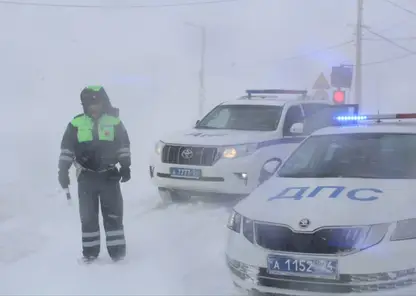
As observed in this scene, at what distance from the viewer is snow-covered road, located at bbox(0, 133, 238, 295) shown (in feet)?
17.2

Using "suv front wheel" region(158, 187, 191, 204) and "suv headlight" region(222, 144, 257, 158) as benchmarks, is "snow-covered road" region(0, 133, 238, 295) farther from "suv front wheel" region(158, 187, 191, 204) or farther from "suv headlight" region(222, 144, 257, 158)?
"suv headlight" region(222, 144, 257, 158)

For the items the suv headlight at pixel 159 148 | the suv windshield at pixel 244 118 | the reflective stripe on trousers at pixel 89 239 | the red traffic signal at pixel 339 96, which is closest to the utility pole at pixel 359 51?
the red traffic signal at pixel 339 96

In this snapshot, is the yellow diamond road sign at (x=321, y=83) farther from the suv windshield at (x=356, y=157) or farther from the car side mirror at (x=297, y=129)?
the suv windshield at (x=356, y=157)

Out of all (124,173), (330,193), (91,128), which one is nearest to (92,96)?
(91,128)

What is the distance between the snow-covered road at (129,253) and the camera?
523cm

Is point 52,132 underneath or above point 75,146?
underneath

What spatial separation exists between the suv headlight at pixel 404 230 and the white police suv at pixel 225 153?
328 cm

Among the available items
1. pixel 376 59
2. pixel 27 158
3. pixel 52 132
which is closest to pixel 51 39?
pixel 52 132

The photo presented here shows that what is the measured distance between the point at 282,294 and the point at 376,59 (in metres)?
34.3

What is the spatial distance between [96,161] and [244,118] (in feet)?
13.7

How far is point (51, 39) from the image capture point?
99.1 ft

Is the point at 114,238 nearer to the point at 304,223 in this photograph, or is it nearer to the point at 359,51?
the point at 304,223

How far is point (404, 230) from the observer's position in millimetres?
4168

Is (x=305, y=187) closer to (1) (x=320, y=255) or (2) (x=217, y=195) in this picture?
(1) (x=320, y=255)
